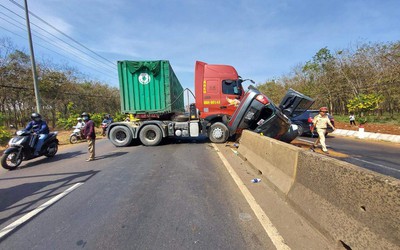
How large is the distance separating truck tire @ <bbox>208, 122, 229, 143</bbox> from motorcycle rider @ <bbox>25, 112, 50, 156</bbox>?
6345mm

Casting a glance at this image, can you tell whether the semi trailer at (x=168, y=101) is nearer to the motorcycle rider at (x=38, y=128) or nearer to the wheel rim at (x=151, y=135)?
the wheel rim at (x=151, y=135)

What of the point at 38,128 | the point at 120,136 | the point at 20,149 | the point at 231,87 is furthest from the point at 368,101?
the point at 20,149

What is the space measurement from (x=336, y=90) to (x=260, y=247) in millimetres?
28916

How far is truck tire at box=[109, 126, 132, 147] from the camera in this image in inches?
400

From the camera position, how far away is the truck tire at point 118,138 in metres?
10.1

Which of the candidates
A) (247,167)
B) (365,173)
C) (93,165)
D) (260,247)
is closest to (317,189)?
(365,173)

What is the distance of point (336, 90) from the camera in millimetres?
26188

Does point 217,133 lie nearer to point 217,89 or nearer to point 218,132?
point 218,132

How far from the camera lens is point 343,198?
2.26 meters

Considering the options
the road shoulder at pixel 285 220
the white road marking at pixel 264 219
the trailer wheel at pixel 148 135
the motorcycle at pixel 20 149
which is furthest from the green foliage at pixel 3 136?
the road shoulder at pixel 285 220

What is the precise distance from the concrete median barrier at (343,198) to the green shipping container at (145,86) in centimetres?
714

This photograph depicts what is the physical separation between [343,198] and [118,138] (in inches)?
380

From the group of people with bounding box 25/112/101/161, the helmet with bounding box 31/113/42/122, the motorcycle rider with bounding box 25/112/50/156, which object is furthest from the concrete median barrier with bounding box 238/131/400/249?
the helmet with bounding box 31/113/42/122

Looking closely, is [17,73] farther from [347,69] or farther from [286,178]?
[347,69]
